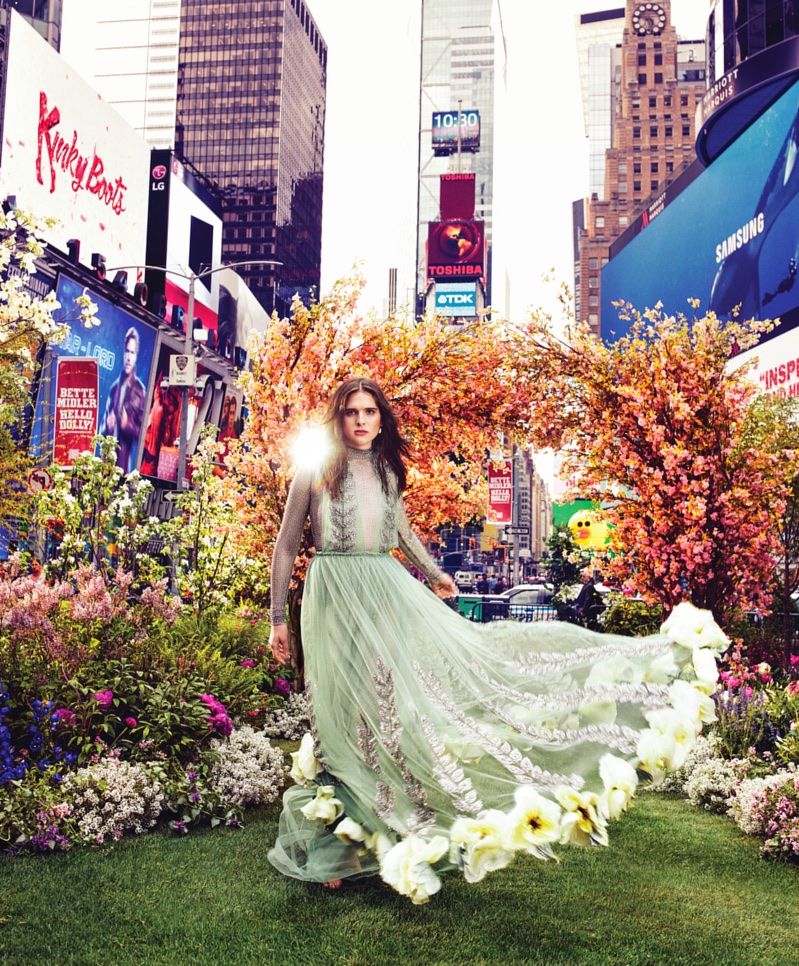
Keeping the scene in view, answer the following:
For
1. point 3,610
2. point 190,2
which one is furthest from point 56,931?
point 190,2

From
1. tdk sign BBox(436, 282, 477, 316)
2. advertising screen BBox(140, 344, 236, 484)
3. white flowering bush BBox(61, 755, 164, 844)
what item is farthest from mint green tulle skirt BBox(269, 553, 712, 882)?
tdk sign BBox(436, 282, 477, 316)

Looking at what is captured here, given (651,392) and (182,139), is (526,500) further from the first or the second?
(651,392)

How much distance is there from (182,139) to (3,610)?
139935 mm

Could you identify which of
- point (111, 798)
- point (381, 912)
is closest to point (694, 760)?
point (381, 912)

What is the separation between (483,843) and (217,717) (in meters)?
2.70

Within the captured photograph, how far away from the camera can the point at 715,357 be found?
8.95 meters

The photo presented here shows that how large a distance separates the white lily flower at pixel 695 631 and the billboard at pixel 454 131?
128m

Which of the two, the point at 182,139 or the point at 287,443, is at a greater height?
the point at 182,139

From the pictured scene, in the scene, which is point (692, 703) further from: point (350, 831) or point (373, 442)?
point (373, 442)

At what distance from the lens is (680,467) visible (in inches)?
337

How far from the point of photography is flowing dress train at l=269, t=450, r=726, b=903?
132 inches

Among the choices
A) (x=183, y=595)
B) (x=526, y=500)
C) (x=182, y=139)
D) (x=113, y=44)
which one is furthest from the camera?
(x=526, y=500)

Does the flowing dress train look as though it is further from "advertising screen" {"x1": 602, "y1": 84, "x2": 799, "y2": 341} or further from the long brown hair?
"advertising screen" {"x1": 602, "y1": 84, "x2": 799, "y2": 341}

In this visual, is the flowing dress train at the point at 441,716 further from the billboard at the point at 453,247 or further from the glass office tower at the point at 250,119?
the glass office tower at the point at 250,119
